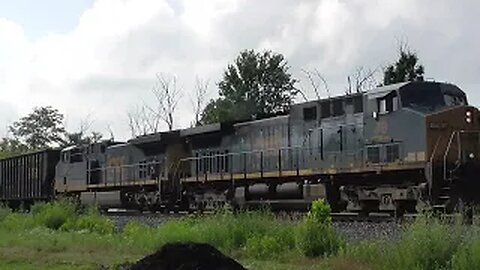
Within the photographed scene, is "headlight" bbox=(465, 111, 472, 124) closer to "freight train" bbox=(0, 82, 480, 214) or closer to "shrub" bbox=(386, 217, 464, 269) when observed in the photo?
"freight train" bbox=(0, 82, 480, 214)

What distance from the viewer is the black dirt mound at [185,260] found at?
251 inches

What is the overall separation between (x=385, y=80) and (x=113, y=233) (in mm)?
31409

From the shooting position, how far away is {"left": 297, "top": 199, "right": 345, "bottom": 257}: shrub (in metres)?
10.5

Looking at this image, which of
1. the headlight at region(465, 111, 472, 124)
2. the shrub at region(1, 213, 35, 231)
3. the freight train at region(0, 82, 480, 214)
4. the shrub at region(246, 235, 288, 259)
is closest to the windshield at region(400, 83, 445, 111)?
the freight train at region(0, 82, 480, 214)

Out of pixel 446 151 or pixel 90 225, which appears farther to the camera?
pixel 90 225

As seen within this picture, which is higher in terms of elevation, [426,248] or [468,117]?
[468,117]

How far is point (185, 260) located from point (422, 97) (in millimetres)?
12298

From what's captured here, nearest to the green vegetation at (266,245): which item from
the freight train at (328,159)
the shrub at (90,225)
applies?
the shrub at (90,225)

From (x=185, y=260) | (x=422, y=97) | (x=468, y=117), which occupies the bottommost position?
(x=185, y=260)

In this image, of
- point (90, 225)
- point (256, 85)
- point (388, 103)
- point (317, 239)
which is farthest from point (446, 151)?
point (256, 85)

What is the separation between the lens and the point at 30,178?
3669 cm

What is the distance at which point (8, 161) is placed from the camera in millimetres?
40938

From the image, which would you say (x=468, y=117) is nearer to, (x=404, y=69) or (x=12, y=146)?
(x=404, y=69)

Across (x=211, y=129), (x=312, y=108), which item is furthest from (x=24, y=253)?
(x=211, y=129)
